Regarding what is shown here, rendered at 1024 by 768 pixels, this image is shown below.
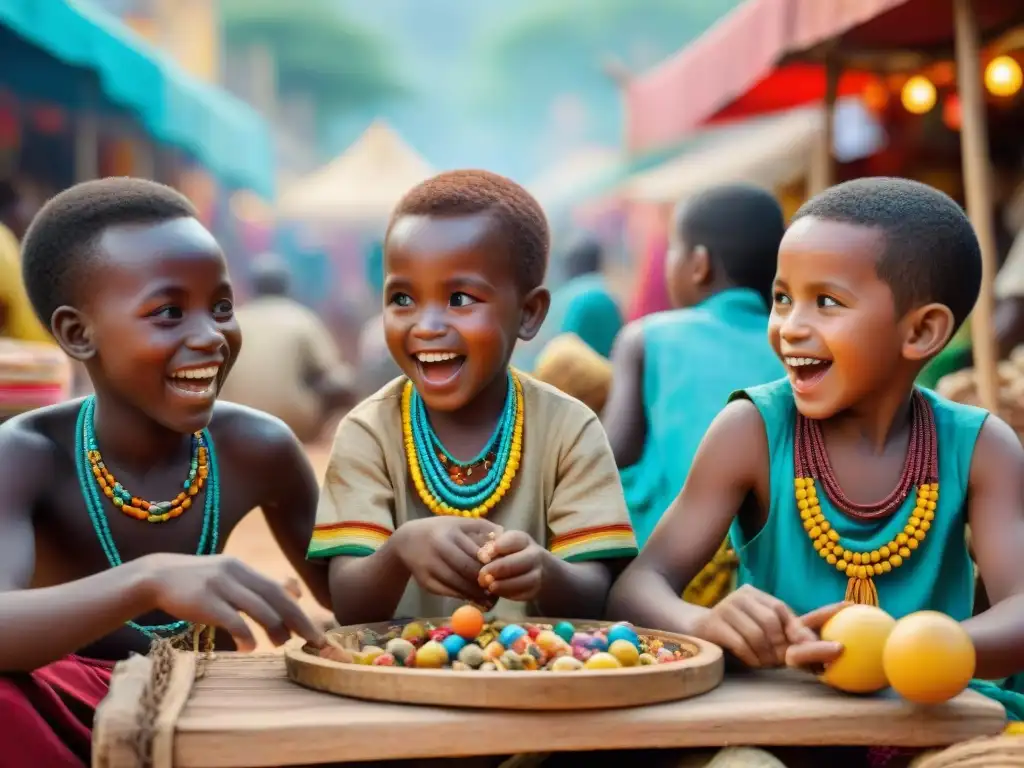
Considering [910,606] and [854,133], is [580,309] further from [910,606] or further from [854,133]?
[854,133]

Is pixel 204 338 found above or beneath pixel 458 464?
above

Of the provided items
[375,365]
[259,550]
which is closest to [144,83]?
[375,365]

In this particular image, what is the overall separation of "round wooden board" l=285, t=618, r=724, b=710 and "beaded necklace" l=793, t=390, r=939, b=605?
478mm

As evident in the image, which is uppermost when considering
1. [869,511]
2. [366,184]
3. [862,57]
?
[366,184]

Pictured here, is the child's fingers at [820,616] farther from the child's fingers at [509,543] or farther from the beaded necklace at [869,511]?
the child's fingers at [509,543]

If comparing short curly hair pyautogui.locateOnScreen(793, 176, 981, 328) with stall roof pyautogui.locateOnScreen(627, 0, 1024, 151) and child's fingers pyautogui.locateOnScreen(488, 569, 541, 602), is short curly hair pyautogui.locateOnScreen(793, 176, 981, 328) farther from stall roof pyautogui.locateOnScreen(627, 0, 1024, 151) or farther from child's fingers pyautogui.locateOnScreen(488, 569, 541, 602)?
stall roof pyautogui.locateOnScreen(627, 0, 1024, 151)

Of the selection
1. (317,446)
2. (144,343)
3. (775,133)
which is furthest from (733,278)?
(317,446)

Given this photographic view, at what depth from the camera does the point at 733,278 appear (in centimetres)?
414

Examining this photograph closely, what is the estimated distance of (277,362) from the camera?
10656 millimetres

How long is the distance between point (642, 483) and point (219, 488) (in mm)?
1514

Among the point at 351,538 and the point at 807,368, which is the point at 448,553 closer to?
the point at 351,538

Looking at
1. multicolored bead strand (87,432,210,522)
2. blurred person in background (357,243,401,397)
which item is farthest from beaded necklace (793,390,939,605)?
blurred person in background (357,243,401,397)

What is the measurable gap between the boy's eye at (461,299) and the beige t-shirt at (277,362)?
8.05 metres

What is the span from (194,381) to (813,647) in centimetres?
121
